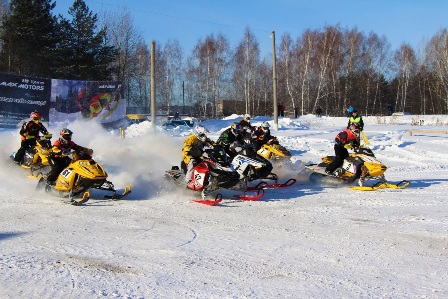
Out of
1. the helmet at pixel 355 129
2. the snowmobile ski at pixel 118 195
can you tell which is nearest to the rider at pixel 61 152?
the snowmobile ski at pixel 118 195

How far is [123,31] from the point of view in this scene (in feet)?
145

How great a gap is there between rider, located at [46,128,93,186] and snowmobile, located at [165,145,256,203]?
2.20 m

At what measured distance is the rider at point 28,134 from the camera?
1370cm

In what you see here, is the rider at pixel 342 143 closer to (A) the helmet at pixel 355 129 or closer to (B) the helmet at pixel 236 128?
(A) the helmet at pixel 355 129

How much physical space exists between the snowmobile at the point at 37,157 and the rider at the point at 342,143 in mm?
7098

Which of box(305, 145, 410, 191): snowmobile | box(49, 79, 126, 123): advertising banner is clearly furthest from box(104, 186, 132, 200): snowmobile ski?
box(49, 79, 126, 123): advertising banner

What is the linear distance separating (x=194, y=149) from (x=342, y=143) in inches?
154

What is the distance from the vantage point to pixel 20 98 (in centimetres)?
1956

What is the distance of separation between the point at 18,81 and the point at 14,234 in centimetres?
1410

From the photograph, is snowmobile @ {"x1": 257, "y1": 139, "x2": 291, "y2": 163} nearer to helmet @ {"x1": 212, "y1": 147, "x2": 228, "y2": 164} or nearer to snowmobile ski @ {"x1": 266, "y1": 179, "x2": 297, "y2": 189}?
snowmobile ski @ {"x1": 266, "y1": 179, "x2": 297, "y2": 189}

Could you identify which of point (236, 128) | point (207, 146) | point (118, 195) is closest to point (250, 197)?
point (207, 146)

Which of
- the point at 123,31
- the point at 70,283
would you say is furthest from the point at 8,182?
the point at 123,31

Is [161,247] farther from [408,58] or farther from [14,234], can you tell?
[408,58]

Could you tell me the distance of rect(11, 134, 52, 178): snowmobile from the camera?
12832 mm
